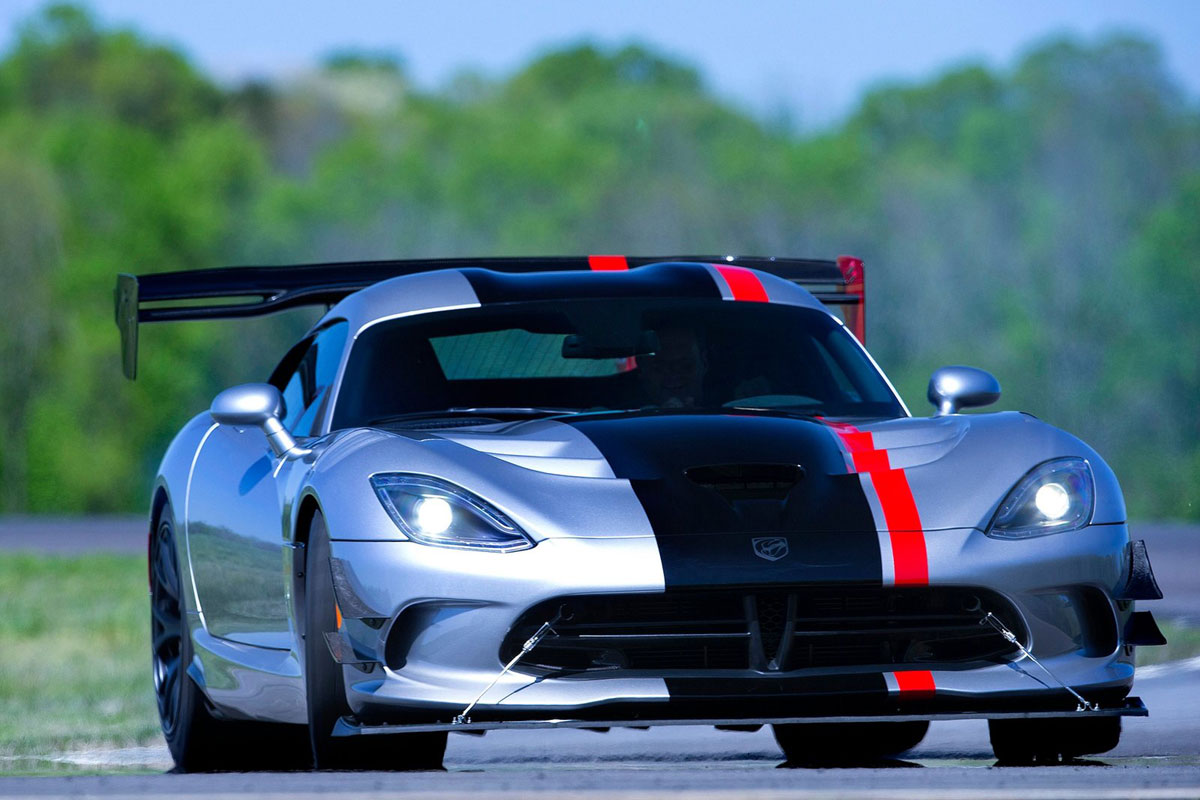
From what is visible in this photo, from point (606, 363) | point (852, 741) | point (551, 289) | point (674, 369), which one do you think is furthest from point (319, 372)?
point (852, 741)

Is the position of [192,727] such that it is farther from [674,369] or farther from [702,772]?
[702,772]

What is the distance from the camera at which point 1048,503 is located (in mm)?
5512

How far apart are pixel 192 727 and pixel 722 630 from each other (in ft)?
9.16

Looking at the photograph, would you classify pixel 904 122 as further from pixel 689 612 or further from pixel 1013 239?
pixel 689 612

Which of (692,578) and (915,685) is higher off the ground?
(692,578)

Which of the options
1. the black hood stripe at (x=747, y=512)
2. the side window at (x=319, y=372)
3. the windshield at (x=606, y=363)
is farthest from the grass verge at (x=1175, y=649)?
the black hood stripe at (x=747, y=512)

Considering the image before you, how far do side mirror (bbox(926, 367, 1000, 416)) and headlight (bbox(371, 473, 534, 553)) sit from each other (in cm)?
182

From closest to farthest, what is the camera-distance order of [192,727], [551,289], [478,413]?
1. [478,413]
2. [551,289]
3. [192,727]

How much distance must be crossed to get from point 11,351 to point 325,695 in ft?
187

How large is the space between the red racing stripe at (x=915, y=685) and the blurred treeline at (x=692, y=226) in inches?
1810

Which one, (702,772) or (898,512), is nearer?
(702,772)

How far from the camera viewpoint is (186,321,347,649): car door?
249 inches

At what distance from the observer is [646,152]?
6888 cm

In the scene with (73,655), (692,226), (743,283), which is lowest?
(692,226)
